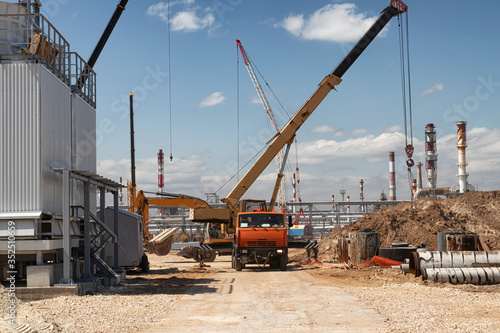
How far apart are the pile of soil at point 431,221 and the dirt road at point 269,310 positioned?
16.9 meters

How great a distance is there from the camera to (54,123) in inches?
761

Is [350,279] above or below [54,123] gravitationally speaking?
below

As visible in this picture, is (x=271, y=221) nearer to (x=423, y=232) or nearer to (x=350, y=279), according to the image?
(x=350, y=279)

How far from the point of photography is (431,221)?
128ft

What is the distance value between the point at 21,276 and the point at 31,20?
347 inches

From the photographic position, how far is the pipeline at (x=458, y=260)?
770 inches

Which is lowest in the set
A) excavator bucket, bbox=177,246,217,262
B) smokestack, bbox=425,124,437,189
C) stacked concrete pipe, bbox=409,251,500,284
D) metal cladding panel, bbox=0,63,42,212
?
excavator bucket, bbox=177,246,217,262

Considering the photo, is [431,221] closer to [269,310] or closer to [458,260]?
[458,260]

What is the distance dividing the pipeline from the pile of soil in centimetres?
1537

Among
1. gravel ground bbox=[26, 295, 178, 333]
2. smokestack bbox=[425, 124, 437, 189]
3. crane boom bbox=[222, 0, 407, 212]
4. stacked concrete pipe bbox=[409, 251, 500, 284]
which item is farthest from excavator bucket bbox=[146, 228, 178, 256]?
smokestack bbox=[425, 124, 437, 189]

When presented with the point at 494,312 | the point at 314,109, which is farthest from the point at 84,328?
the point at 314,109

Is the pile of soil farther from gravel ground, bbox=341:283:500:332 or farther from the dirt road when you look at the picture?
gravel ground, bbox=341:283:500:332

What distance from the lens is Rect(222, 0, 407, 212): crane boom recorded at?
110 ft

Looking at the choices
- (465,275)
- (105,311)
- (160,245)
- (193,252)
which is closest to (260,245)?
(193,252)
